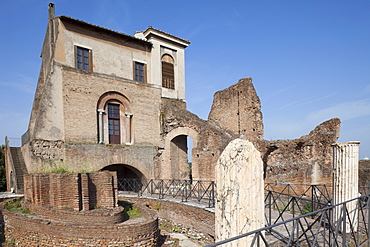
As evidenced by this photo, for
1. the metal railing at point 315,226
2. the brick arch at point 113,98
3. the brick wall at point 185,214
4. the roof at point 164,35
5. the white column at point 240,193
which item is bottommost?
the brick wall at point 185,214

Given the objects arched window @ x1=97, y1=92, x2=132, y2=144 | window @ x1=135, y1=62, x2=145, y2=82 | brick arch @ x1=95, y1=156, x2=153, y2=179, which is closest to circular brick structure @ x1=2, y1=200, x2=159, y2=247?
brick arch @ x1=95, y1=156, x2=153, y2=179

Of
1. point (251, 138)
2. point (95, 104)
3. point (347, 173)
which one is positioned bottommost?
point (347, 173)

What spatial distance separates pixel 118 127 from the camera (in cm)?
1334

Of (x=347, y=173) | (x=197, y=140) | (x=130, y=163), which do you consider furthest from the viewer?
(x=197, y=140)

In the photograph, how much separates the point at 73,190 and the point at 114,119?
23.5 ft

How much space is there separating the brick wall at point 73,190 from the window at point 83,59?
23.0 feet

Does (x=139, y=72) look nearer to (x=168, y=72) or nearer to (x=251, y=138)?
(x=168, y=72)

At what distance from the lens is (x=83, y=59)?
40.9ft

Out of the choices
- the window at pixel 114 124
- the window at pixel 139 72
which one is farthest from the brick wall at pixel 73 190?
the window at pixel 139 72

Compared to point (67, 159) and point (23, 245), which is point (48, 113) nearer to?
point (67, 159)

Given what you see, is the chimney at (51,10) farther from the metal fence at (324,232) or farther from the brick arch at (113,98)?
the metal fence at (324,232)

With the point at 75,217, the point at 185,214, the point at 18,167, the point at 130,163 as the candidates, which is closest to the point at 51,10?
the point at 18,167

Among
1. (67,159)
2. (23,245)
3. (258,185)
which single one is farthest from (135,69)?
(258,185)

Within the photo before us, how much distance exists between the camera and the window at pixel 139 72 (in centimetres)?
1440
